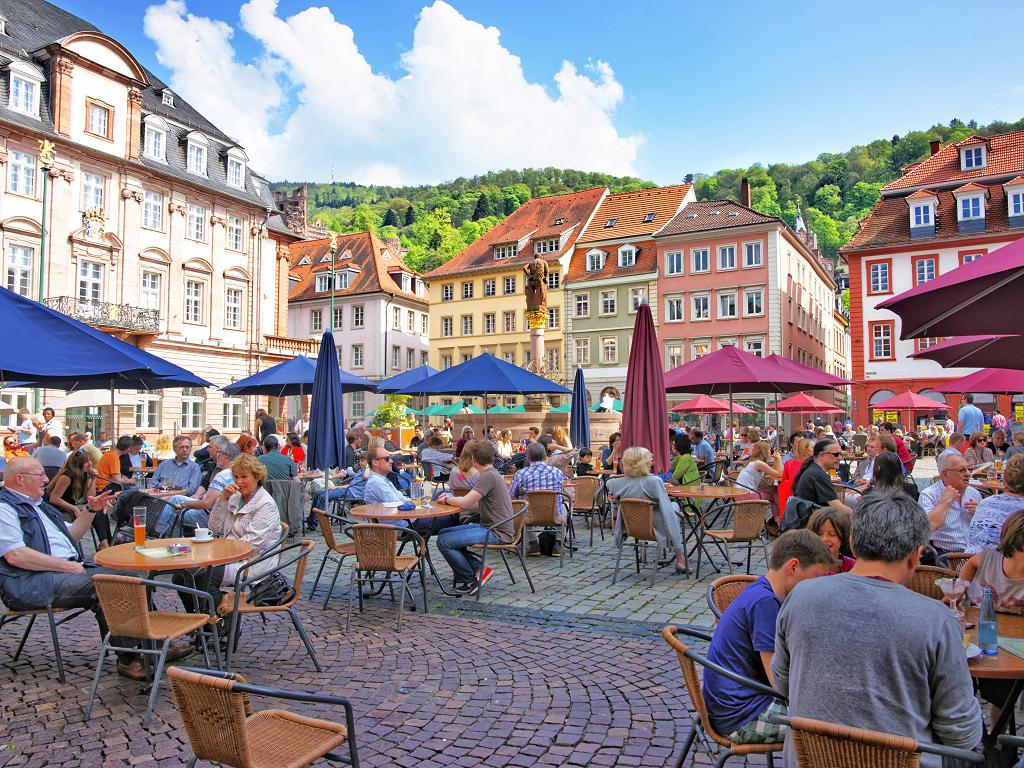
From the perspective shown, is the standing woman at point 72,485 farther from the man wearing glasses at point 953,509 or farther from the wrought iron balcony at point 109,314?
the wrought iron balcony at point 109,314

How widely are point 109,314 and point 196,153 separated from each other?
966cm

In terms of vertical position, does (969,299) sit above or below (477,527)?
above

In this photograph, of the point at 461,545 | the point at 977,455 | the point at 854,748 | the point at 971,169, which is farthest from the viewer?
the point at 971,169

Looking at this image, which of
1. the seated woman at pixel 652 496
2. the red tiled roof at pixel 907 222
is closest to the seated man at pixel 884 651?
the seated woman at pixel 652 496

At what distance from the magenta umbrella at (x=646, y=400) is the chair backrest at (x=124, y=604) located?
6.15 meters

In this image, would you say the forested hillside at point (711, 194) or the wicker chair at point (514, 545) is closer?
the wicker chair at point (514, 545)

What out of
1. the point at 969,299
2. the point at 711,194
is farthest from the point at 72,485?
the point at 711,194

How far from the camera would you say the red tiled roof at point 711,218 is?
43.4m

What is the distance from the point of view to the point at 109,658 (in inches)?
224

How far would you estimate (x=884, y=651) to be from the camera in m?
2.48

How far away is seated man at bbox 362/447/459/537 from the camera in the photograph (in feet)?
28.4

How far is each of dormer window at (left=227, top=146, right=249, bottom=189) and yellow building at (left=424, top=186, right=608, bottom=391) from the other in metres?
17.1

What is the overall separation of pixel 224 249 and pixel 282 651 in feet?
113

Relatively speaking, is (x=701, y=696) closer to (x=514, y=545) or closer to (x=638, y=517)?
(x=514, y=545)
